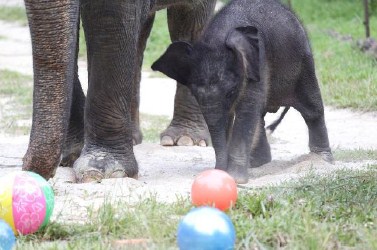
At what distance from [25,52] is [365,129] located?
33.4 ft

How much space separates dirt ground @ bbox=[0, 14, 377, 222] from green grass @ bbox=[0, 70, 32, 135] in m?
0.46

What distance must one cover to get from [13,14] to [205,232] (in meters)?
20.7

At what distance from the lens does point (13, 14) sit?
23344 millimetres

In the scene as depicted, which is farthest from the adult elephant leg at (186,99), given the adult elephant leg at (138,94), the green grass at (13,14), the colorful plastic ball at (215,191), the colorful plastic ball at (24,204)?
the green grass at (13,14)

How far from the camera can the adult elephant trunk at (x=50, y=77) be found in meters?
4.32

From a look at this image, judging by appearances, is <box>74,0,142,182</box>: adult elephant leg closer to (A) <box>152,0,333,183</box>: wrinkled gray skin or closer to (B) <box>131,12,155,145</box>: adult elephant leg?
(A) <box>152,0,333,183</box>: wrinkled gray skin

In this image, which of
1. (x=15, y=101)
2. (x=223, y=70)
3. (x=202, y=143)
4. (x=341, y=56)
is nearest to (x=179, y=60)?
(x=223, y=70)

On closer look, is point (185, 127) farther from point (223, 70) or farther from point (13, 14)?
point (13, 14)

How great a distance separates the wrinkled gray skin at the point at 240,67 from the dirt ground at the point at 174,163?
10.4 inches

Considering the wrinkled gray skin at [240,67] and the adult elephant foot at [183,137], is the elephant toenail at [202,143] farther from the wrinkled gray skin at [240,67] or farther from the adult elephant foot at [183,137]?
the wrinkled gray skin at [240,67]

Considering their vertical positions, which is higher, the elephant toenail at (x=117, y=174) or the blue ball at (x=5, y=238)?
the blue ball at (x=5, y=238)

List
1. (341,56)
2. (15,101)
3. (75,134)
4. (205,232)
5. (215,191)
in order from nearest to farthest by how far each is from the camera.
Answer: (205,232), (215,191), (75,134), (15,101), (341,56)

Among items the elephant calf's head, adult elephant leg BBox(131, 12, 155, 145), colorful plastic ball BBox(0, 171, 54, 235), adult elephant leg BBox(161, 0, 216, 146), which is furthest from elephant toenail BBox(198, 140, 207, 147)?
colorful plastic ball BBox(0, 171, 54, 235)

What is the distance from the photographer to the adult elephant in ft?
14.3
